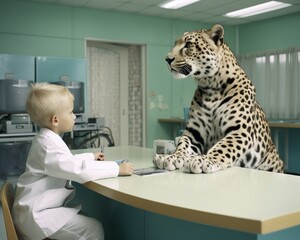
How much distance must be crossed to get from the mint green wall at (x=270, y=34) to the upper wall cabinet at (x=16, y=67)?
4305mm

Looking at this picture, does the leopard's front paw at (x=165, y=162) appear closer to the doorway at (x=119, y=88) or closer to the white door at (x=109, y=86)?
the white door at (x=109, y=86)

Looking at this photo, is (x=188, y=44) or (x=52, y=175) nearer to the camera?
(x=52, y=175)

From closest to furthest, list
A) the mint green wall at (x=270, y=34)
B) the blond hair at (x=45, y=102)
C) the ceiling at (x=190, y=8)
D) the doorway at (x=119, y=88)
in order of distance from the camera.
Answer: the blond hair at (x=45, y=102) < the ceiling at (x=190, y=8) < the mint green wall at (x=270, y=34) < the doorway at (x=119, y=88)

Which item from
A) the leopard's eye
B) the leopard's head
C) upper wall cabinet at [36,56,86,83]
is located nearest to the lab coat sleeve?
the leopard's head

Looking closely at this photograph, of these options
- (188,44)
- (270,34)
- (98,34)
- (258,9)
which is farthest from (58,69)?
(270,34)

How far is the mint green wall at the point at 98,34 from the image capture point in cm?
571

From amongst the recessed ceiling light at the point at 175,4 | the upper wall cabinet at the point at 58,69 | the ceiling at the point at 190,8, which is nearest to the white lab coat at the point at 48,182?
the upper wall cabinet at the point at 58,69

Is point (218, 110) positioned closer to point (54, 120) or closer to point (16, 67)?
point (54, 120)

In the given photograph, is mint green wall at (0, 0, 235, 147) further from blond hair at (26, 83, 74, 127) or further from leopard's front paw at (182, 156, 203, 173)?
leopard's front paw at (182, 156, 203, 173)

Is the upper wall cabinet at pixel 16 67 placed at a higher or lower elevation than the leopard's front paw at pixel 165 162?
higher

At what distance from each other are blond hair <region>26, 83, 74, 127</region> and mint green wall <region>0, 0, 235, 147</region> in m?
4.44

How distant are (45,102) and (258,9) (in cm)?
565

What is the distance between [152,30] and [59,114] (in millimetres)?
5558

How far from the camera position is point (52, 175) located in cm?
151
